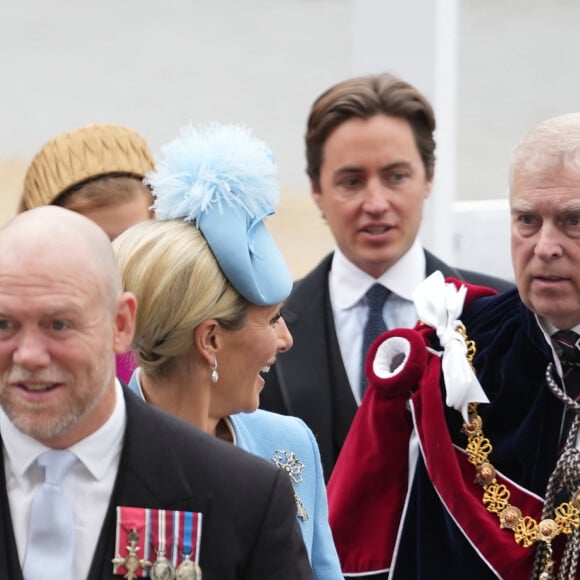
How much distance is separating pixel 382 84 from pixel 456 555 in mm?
1871

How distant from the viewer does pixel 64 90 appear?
1109 cm

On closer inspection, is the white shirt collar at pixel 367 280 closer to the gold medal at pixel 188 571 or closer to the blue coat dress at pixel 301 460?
the blue coat dress at pixel 301 460

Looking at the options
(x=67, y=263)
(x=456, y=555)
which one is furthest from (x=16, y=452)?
(x=456, y=555)

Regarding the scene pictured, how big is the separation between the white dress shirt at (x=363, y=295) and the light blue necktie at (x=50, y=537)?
2253 millimetres

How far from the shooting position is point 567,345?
12.7 feet

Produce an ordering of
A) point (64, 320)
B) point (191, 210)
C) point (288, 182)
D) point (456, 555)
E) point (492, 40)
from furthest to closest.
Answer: point (492, 40) → point (288, 182) → point (456, 555) → point (191, 210) → point (64, 320)

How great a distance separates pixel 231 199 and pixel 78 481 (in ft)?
2.88

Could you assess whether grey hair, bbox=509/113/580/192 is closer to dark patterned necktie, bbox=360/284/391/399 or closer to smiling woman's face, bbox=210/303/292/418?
smiling woman's face, bbox=210/303/292/418

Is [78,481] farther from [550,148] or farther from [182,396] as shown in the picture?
[550,148]

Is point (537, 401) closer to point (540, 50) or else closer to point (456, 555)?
point (456, 555)

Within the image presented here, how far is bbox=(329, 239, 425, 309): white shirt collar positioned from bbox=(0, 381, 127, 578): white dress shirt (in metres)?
2.23

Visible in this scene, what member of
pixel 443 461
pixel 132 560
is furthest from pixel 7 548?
pixel 443 461

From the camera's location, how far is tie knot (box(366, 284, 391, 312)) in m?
5.03

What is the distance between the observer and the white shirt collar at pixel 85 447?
2832mm
